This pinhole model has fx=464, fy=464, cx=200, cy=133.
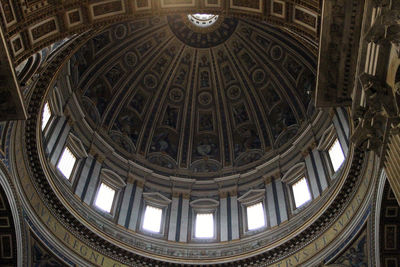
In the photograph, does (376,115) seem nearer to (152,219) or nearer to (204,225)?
(204,225)

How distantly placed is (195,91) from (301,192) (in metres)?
13.1

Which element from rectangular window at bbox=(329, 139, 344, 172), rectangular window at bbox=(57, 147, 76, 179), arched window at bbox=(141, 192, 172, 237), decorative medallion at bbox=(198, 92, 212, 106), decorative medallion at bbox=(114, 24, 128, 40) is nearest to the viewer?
rectangular window at bbox=(329, 139, 344, 172)

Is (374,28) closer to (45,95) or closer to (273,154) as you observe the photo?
(45,95)

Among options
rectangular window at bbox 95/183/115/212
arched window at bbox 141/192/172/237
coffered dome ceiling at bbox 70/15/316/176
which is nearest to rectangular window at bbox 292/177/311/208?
coffered dome ceiling at bbox 70/15/316/176

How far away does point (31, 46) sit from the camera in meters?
13.2

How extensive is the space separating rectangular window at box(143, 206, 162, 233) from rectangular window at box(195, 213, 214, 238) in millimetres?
2134

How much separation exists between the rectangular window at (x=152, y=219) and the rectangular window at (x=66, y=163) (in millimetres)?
4794

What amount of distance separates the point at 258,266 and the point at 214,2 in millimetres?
12365

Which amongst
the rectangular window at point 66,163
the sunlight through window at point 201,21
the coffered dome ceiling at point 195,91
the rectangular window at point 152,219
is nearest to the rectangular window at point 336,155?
the coffered dome ceiling at point 195,91

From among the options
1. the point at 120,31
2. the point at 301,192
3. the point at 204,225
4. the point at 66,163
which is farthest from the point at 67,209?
the point at 120,31

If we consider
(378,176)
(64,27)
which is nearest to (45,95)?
(64,27)

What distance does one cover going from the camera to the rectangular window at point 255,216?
80.6 ft

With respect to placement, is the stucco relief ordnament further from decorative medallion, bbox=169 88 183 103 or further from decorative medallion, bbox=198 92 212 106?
decorative medallion, bbox=198 92 212 106

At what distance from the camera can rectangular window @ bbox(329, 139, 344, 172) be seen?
2255 cm
